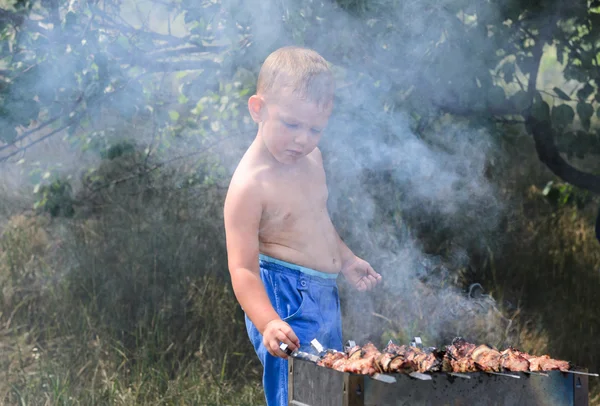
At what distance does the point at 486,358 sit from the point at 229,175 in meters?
2.90

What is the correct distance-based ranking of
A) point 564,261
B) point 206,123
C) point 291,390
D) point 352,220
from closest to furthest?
point 291,390 → point 352,220 → point 206,123 → point 564,261

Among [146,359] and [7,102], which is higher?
[7,102]

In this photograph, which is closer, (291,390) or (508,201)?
(291,390)

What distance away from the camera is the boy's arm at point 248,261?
252cm

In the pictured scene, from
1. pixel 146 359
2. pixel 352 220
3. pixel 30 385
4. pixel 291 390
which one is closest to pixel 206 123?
pixel 352 220

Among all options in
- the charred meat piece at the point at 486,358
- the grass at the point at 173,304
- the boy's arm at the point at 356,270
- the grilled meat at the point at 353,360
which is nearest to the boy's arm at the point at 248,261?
the grilled meat at the point at 353,360

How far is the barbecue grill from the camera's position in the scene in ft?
7.11

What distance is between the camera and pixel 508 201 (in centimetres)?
589

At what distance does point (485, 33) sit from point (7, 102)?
2.49 metres

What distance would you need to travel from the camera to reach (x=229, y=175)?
17.0 feet

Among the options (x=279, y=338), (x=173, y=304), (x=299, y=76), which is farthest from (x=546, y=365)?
(x=173, y=304)

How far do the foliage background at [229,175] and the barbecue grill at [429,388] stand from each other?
202 centimetres

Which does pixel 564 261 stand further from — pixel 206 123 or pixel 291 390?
pixel 291 390

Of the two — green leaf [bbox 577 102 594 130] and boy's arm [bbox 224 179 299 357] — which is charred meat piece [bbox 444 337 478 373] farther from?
green leaf [bbox 577 102 594 130]
